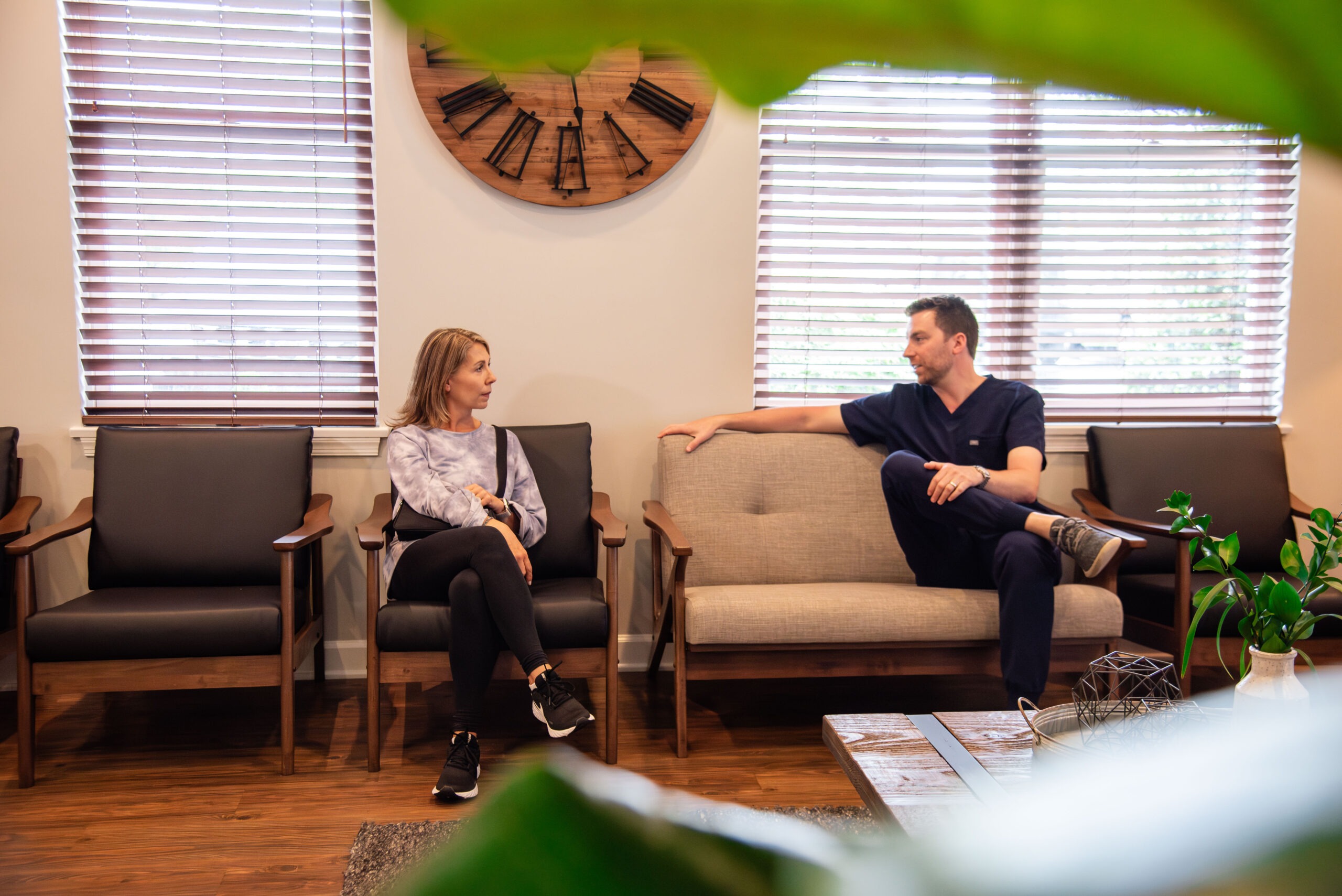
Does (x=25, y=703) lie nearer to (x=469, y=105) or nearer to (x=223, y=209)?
(x=223, y=209)

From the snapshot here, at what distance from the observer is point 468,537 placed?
7.88ft

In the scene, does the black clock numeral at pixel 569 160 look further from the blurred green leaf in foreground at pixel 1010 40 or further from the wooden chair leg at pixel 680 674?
the blurred green leaf in foreground at pixel 1010 40

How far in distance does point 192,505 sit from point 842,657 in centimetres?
203

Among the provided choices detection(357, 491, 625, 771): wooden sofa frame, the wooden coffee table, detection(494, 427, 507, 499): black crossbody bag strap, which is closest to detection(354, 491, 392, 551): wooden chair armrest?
detection(357, 491, 625, 771): wooden sofa frame

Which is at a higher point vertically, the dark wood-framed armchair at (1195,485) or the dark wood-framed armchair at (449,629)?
the dark wood-framed armchair at (1195,485)

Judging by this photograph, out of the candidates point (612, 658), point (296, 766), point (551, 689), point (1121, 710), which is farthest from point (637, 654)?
point (1121, 710)

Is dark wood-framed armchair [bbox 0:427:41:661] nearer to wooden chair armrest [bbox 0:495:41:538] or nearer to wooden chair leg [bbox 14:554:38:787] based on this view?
wooden chair armrest [bbox 0:495:41:538]

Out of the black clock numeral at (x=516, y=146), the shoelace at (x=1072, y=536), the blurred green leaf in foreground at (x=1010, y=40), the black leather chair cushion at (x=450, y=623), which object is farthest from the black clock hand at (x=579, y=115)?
the blurred green leaf in foreground at (x=1010, y=40)

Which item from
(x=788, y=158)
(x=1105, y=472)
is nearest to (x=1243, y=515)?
(x=1105, y=472)

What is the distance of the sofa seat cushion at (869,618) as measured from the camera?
7.69ft

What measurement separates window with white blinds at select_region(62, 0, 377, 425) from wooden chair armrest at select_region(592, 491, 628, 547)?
2.93 feet

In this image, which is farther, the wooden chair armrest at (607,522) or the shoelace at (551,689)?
the wooden chair armrest at (607,522)

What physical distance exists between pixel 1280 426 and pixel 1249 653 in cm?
231

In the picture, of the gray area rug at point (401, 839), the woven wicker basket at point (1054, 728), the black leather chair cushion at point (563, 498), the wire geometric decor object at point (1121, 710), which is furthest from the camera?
the black leather chair cushion at point (563, 498)
